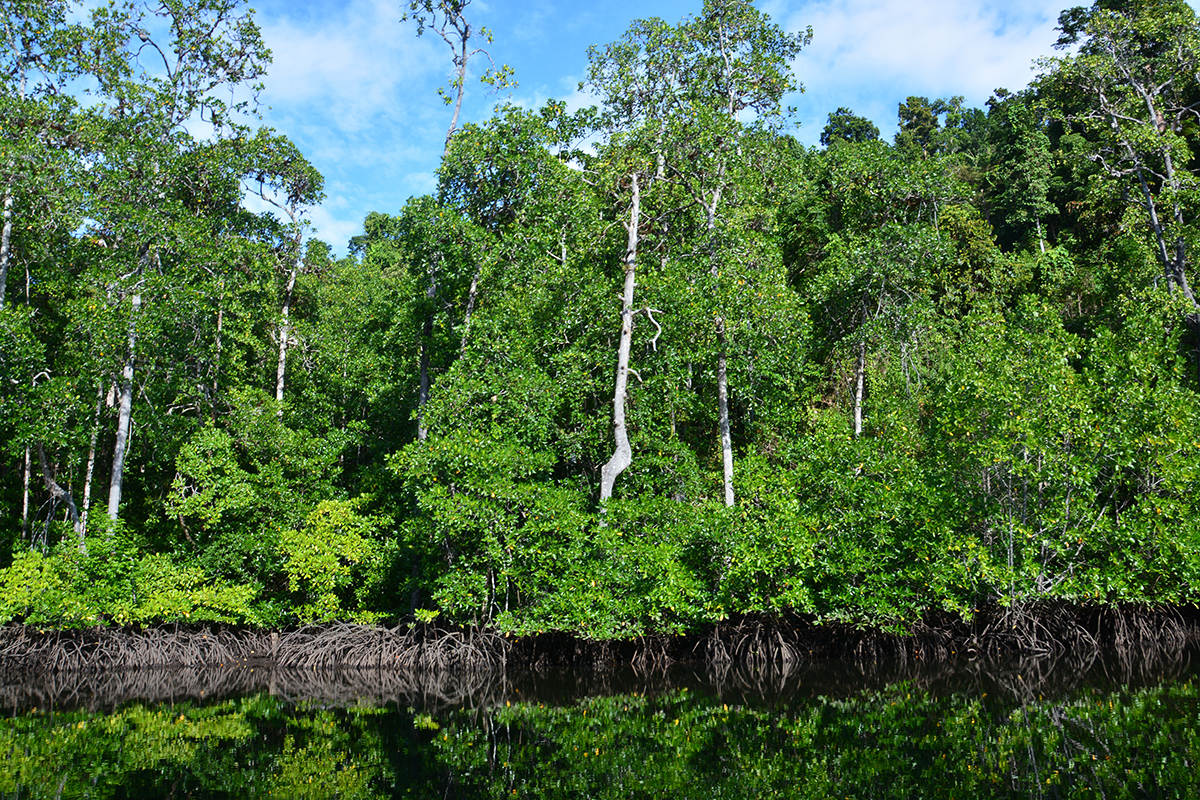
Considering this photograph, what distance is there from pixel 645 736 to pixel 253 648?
34.3ft

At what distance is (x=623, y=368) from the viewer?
1509cm

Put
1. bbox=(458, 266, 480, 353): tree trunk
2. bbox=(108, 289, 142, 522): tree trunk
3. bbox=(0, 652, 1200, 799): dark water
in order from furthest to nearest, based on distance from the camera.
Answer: bbox=(458, 266, 480, 353): tree trunk
bbox=(108, 289, 142, 522): tree trunk
bbox=(0, 652, 1200, 799): dark water

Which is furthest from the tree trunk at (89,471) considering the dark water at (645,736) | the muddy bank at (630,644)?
the dark water at (645,736)

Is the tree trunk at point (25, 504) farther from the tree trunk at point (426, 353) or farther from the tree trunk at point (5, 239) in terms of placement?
the tree trunk at point (426, 353)

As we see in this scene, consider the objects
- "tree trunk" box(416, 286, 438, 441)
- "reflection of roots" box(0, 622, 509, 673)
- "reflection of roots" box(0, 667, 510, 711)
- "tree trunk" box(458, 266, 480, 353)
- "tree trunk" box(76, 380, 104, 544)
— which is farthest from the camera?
"tree trunk" box(416, 286, 438, 441)

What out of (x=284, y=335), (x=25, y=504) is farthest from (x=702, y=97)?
(x=25, y=504)

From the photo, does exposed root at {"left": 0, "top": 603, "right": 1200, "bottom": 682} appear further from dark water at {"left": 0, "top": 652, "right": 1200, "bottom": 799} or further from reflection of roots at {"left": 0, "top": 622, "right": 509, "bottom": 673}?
dark water at {"left": 0, "top": 652, "right": 1200, "bottom": 799}

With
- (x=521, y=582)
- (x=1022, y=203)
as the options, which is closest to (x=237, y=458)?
(x=521, y=582)

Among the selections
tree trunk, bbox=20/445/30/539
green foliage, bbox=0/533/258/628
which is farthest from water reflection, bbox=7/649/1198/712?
tree trunk, bbox=20/445/30/539

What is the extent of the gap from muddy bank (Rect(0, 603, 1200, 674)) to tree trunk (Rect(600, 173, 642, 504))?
314cm

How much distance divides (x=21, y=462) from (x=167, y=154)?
829cm

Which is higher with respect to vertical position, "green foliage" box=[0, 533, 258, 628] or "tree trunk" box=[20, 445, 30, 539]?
"tree trunk" box=[20, 445, 30, 539]

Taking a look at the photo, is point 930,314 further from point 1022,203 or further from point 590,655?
point 1022,203

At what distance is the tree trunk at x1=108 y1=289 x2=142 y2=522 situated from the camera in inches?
614
